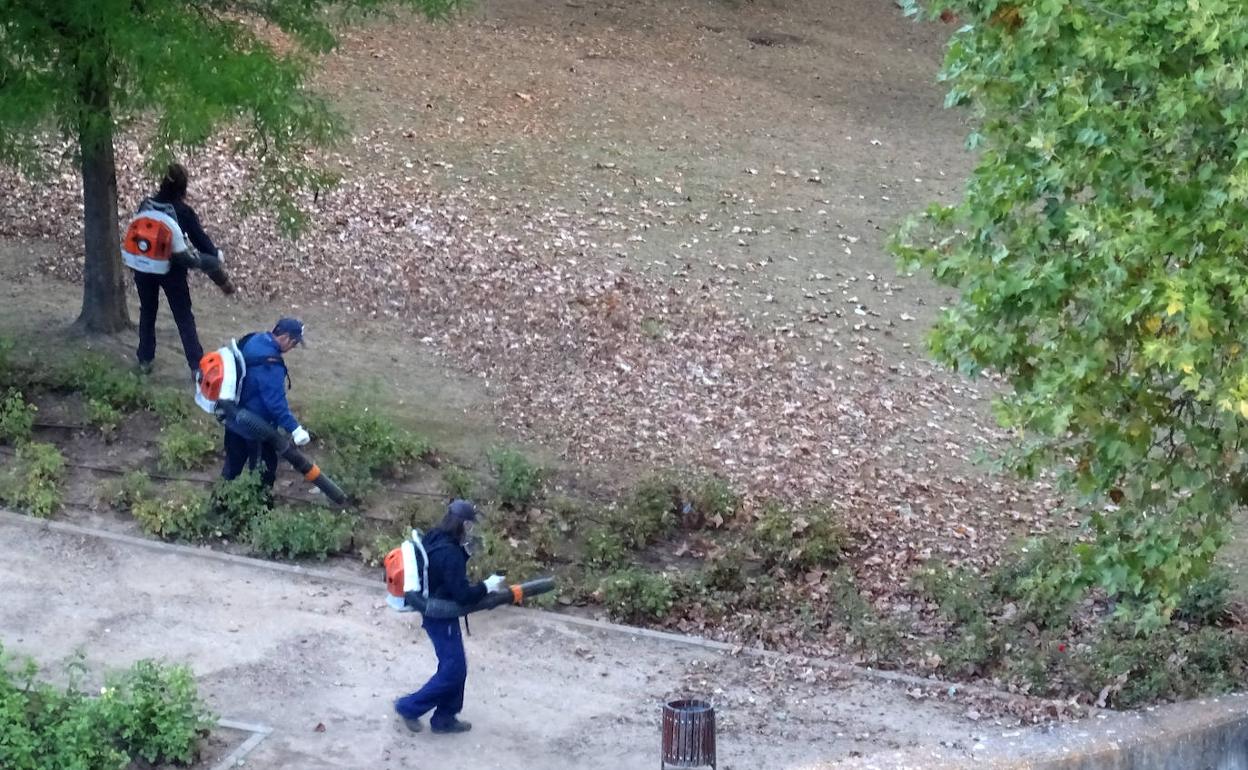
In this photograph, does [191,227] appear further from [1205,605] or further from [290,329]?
[1205,605]

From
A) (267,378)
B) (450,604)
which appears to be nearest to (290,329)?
(267,378)

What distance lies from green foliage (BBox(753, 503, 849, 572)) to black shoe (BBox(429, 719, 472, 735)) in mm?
2903

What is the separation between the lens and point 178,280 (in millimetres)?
10938

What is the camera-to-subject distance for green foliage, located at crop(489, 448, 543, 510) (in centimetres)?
1044

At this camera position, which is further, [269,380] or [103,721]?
[269,380]

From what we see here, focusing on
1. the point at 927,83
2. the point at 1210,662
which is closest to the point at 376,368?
the point at 1210,662

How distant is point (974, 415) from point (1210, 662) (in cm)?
436

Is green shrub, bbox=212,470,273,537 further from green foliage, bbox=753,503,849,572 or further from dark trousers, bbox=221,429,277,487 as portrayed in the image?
green foliage, bbox=753,503,849,572

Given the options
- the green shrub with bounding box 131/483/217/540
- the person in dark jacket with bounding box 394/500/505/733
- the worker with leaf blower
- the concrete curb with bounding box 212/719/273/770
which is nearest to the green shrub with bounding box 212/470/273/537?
the green shrub with bounding box 131/483/217/540

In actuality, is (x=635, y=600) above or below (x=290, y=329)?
below

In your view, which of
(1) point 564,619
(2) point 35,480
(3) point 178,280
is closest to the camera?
(1) point 564,619

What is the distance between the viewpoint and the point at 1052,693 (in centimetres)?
867

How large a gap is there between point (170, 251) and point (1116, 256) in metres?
7.19

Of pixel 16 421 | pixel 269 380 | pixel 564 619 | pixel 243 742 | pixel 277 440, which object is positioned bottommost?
pixel 243 742
